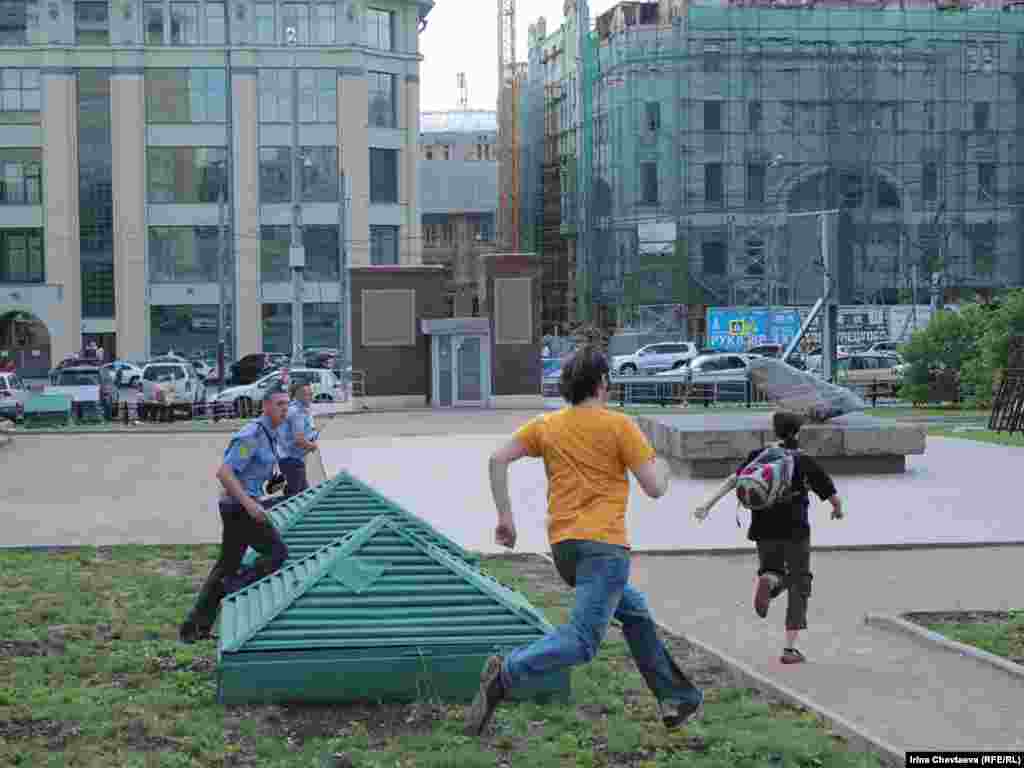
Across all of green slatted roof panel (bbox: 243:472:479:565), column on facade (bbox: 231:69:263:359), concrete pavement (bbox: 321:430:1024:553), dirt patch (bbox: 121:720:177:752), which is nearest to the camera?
dirt patch (bbox: 121:720:177:752)

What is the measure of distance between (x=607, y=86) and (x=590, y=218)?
5856 mm

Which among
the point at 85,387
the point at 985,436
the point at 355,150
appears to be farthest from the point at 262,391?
the point at 355,150

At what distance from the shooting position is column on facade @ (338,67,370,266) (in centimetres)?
7038

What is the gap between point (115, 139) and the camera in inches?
2731

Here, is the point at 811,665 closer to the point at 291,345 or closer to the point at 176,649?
the point at 176,649

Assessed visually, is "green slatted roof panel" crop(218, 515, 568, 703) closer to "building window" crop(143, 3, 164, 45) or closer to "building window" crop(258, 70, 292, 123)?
"building window" crop(258, 70, 292, 123)

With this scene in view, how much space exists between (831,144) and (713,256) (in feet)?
22.0

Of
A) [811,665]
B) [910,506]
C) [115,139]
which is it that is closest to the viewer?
[811,665]

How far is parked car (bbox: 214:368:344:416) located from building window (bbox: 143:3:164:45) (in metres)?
27.5

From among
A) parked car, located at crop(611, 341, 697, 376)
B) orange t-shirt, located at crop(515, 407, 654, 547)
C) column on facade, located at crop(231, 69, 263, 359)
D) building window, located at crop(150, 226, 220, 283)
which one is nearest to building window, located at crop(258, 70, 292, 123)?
column on facade, located at crop(231, 69, 263, 359)

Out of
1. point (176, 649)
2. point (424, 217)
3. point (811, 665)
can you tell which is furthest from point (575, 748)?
point (424, 217)

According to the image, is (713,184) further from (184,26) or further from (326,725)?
(326,725)

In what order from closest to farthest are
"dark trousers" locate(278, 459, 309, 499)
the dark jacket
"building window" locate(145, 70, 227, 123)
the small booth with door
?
the dark jacket → "dark trousers" locate(278, 459, 309, 499) → the small booth with door → "building window" locate(145, 70, 227, 123)

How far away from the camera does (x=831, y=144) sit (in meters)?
65.8
